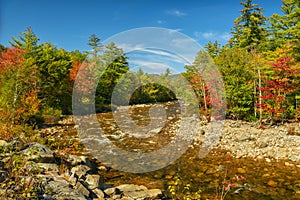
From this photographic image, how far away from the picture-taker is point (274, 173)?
8.94 metres

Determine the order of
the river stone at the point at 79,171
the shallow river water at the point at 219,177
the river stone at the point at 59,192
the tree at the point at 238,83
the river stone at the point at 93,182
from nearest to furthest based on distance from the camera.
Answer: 1. the river stone at the point at 59,192
2. the river stone at the point at 93,182
3. the river stone at the point at 79,171
4. the shallow river water at the point at 219,177
5. the tree at the point at 238,83

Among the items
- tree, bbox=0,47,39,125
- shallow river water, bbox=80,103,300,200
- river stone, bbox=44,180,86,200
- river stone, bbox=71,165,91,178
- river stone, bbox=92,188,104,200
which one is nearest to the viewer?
river stone, bbox=44,180,86,200

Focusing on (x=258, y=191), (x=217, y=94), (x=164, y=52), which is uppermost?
(x=164, y=52)

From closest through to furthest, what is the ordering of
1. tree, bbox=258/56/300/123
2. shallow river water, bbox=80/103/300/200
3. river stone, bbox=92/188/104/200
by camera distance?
river stone, bbox=92/188/104/200, shallow river water, bbox=80/103/300/200, tree, bbox=258/56/300/123

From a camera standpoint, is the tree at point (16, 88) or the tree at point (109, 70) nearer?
the tree at point (16, 88)

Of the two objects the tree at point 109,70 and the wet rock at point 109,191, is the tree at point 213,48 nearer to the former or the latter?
the tree at point 109,70

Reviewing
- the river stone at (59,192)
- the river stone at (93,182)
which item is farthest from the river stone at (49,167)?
the river stone at (59,192)

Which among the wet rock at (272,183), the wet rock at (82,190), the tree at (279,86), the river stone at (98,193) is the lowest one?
the wet rock at (272,183)

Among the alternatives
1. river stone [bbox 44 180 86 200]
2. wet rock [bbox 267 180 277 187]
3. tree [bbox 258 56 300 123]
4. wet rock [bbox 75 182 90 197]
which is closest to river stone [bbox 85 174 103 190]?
wet rock [bbox 75 182 90 197]

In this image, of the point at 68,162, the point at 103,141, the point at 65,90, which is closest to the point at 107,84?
the point at 65,90

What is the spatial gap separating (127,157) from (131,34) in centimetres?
642

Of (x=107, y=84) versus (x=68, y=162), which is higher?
(x=107, y=84)

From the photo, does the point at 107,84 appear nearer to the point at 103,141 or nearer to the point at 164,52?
the point at 103,141

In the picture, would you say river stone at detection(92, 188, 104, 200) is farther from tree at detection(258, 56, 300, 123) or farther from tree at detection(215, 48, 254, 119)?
tree at detection(215, 48, 254, 119)
